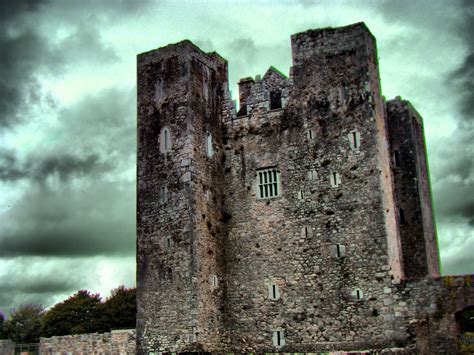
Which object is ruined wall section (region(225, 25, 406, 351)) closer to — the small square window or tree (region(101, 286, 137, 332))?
the small square window

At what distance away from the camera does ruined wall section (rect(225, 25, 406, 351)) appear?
30031 mm

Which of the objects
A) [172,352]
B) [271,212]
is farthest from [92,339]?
[271,212]

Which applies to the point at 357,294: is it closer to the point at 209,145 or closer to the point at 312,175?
the point at 312,175

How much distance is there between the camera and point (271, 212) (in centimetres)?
3281

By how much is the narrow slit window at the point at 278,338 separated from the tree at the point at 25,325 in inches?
1887

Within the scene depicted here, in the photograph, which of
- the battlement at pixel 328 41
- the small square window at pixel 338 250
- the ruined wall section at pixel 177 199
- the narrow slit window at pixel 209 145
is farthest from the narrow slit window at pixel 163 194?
the battlement at pixel 328 41

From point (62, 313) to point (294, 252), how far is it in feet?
147

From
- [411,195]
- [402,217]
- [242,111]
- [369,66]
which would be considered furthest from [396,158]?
[242,111]

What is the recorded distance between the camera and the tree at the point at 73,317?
67500mm

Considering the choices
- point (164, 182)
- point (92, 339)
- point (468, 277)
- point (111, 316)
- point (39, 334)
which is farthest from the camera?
point (39, 334)

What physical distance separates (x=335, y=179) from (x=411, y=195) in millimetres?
5724

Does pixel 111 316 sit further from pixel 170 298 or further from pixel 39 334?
pixel 170 298

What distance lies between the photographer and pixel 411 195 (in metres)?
35.1

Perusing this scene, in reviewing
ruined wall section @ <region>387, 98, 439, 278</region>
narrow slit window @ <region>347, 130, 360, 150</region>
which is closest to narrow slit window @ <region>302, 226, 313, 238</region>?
narrow slit window @ <region>347, 130, 360, 150</region>
